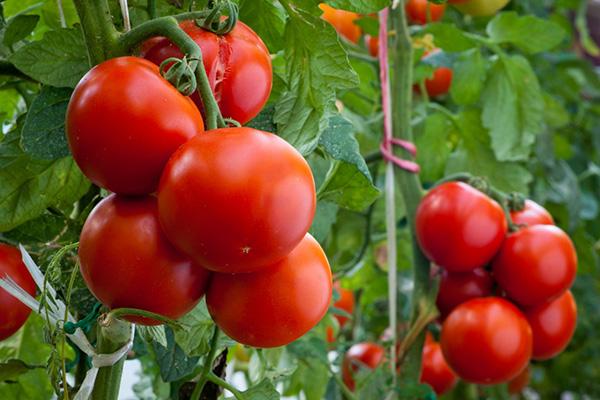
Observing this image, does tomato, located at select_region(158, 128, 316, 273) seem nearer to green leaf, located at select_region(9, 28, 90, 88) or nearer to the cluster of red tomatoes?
the cluster of red tomatoes

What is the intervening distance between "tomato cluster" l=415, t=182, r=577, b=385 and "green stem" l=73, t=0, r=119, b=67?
48cm

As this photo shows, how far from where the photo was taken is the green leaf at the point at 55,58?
41cm

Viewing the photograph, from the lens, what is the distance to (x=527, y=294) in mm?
747

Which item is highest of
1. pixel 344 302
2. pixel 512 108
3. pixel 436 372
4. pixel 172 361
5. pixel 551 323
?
pixel 172 361

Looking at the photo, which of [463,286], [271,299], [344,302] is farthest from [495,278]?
[271,299]

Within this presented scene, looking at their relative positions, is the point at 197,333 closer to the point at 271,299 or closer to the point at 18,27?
the point at 271,299

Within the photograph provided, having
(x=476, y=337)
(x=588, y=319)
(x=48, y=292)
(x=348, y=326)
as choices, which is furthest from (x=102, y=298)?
(x=588, y=319)

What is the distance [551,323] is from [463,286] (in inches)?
4.5

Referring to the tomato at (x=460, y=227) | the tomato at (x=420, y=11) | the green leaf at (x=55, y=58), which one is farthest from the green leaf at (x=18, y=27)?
the tomato at (x=420, y=11)

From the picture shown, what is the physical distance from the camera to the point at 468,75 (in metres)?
0.96

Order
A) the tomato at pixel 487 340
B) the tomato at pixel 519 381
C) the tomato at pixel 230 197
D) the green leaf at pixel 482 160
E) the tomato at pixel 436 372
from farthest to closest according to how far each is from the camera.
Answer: the tomato at pixel 519 381
the green leaf at pixel 482 160
the tomato at pixel 436 372
the tomato at pixel 487 340
the tomato at pixel 230 197

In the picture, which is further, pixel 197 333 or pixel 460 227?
pixel 460 227

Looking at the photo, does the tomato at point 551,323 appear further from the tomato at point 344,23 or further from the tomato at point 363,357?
the tomato at point 344,23

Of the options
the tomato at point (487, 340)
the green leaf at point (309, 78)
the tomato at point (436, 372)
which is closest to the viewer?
the green leaf at point (309, 78)
